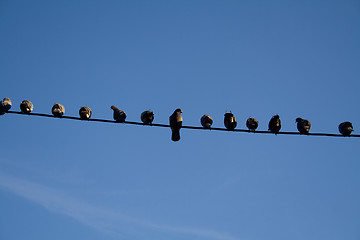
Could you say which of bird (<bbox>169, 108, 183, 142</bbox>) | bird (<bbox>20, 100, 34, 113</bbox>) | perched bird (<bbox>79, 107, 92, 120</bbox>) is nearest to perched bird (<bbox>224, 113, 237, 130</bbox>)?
bird (<bbox>169, 108, 183, 142</bbox>)

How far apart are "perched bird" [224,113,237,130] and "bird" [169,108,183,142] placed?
2.13 meters

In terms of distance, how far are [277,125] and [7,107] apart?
42.7 ft

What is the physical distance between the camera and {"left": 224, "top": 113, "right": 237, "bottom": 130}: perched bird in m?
18.7

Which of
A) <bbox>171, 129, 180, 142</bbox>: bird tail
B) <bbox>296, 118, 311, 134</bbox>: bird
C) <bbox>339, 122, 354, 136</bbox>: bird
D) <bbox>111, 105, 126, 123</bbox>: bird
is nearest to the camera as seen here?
<bbox>171, 129, 180, 142</bbox>: bird tail

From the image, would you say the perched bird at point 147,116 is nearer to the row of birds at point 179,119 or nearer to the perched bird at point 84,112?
the row of birds at point 179,119

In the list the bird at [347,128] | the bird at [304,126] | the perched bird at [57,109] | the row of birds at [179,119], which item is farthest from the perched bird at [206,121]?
the perched bird at [57,109]

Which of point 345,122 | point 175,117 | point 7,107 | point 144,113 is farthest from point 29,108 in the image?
point 345,122

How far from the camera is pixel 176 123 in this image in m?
18.2

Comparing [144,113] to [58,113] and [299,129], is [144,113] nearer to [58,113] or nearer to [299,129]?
[58,113]

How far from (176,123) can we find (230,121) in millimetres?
2525

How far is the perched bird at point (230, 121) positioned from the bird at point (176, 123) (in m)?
2.13

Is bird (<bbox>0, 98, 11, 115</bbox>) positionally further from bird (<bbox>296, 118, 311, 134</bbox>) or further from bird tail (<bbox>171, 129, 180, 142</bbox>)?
bird (<bbox>296, 118, 311, 134</bbox>)

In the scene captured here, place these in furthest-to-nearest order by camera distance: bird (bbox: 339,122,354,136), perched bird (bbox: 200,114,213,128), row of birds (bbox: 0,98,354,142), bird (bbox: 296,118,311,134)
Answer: bird (bbox: 296,118,311,134) < perched bird (bbox: 200,114,213,128) < bird (bbox: 339,122,354,136) < row of birds (bbox: 0,98,354,142)

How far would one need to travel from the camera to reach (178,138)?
1762 cm
